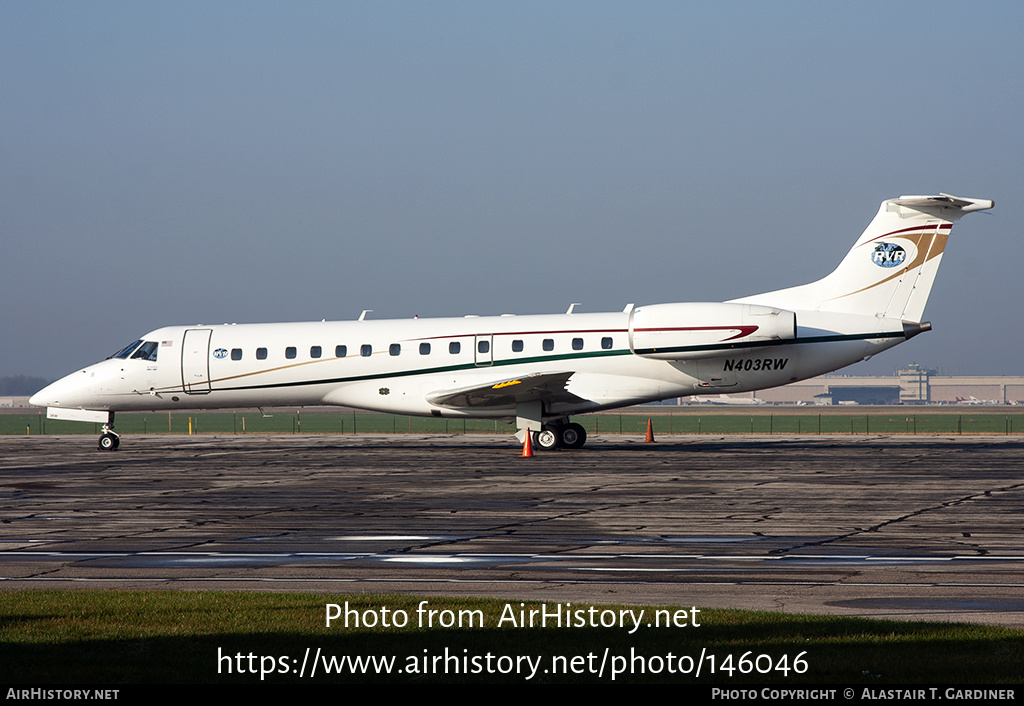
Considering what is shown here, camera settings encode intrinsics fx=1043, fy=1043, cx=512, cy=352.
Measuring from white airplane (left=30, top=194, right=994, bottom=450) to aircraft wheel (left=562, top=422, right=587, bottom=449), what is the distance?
3 centimetres

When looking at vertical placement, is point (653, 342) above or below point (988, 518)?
above

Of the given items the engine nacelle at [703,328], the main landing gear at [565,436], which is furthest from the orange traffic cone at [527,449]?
the engine nacelle at [703,328]

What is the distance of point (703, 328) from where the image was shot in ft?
86.5

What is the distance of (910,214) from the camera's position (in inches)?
1043

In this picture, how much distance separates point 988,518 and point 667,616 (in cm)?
861

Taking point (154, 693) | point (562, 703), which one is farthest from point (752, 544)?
point (154, 693)

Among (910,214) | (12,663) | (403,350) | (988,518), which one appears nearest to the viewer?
(12,663)

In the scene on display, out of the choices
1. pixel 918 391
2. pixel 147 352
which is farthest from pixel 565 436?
pixel 918 391

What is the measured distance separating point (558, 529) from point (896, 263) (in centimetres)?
1645

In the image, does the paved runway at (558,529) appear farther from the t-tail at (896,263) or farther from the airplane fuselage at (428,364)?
the t-tail at (896,263)

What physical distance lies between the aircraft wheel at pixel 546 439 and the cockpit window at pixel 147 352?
11.3 metres

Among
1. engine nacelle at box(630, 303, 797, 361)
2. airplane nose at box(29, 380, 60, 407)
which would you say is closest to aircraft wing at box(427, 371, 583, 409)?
engine nacelle at box(630, 303, 797, 361)

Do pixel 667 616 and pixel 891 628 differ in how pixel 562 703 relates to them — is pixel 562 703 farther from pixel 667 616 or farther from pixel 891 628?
pixel 891 628

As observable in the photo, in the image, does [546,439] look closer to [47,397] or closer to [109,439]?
[109,439]
